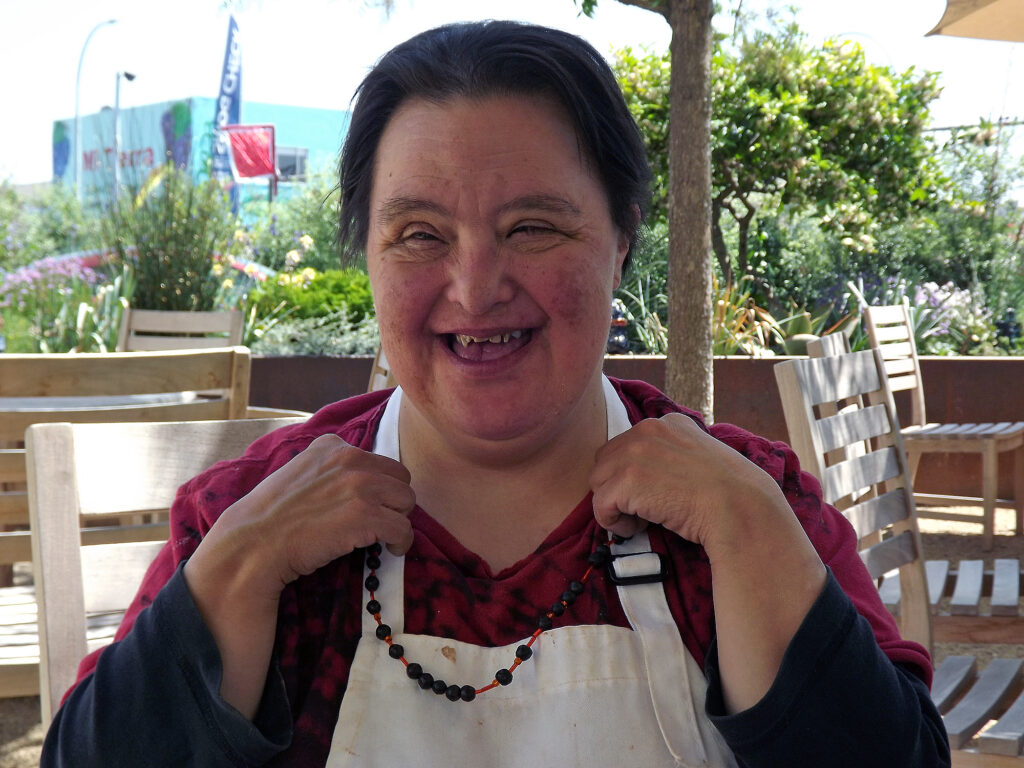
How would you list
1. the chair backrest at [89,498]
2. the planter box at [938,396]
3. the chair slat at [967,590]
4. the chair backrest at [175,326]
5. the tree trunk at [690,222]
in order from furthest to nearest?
the planter box at [938,396] < the chair backrest at [175,326] < the tree trunk at [690,222] < the chair slat at [967,590] < the chair backrest at [89,498]

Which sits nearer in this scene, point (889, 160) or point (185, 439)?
point (185, 439)

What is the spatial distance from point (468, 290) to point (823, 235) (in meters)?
9.73

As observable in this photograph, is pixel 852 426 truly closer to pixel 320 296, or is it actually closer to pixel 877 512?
pixel 877 512

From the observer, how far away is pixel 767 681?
116cm

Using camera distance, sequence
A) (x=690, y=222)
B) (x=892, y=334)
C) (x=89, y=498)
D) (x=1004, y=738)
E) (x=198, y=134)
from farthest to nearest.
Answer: (x=198, y=134) < (x=892, y=334) < (x=690, y=222) < (x=1004, y=738) < (x=89, y=498)

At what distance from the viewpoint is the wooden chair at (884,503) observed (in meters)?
2.02

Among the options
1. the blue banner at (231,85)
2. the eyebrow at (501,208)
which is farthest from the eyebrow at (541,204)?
the blue banner at (231,85)

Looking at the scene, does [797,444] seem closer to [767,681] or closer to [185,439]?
[767,681]

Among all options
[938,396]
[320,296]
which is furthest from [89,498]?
[320,296]

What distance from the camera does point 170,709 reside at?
116 cm

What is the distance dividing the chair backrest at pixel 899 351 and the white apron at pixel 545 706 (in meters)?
4.75

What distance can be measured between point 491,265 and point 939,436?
16.0 feet

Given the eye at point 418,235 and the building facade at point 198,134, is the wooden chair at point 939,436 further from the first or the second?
the building facade at point 198,134

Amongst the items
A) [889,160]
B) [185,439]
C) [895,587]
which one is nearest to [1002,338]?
[889,160]
